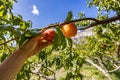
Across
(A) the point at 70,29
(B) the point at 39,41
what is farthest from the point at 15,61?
(A) the point at 70,29

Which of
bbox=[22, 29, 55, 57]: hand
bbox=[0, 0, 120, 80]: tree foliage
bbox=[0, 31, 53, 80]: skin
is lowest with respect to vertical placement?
bbox=[0, 31, 53, 80]: skin

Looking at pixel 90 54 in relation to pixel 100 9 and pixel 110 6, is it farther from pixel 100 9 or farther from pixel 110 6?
pixel 110 6

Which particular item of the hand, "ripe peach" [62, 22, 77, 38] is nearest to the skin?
the hand

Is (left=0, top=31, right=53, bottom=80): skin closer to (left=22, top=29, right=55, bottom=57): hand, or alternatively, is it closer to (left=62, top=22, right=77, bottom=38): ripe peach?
(left=22, top=29, right=55, bottom=57): hand

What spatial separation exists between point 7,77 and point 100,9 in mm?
5791

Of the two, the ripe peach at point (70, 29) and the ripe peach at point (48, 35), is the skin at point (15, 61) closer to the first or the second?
the ripe peach at point (48, 35)

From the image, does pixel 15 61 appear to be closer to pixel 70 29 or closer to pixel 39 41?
pixel 39 41

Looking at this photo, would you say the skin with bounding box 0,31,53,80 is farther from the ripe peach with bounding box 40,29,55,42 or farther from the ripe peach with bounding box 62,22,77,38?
the ripe peach with bounding box 62,22,77,38

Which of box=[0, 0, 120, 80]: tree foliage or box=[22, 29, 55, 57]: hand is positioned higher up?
box=[0, 0, 120, 80]: tree foliage

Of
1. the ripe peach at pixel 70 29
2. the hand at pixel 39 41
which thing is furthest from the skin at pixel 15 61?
the ripe peach at pixel 70 29

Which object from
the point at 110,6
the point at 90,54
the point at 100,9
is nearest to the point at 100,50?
the point at 90,54

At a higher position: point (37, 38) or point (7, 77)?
point (37, 38)

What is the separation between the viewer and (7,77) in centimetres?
114

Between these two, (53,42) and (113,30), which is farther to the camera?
(113,30)
